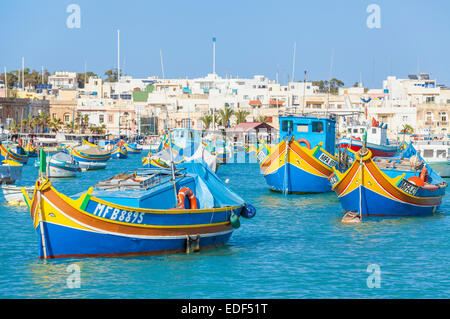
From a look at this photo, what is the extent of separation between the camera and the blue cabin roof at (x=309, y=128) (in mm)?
→ 41688

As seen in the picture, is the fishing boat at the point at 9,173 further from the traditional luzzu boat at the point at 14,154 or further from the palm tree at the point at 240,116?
the palm tree at the point at 240,116

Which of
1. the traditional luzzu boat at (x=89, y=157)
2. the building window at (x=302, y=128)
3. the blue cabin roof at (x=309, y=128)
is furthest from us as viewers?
the traditional luzzu boat at (x=89, y=157)

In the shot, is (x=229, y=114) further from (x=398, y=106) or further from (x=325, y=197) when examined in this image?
(x=325, y=197)

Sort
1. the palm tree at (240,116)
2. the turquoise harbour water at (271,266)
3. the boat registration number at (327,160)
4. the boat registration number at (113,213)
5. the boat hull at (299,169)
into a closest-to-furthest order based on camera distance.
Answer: the turquoise harbour water at (271,266)
the boat registration number at (113,213)
the boat hull at (299,169)
the boat registration number at (327,160)
the palm tree at (240,116)

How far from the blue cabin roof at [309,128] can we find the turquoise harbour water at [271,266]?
13.0m

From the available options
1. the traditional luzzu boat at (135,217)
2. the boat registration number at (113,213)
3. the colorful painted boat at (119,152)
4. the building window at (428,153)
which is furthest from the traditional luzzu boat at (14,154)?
the boat registration number at (113,213)

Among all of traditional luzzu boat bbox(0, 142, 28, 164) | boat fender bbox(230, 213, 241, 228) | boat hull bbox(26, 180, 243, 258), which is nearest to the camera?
boat hull bbox(26, 180, 243, 258)

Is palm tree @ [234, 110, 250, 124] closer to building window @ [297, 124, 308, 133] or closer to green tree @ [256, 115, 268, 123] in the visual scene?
green tree @ [256, 115, 268, 123]

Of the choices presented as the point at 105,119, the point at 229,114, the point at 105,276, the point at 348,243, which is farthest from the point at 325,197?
the point at 105,119

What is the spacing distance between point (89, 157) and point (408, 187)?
41230 mm

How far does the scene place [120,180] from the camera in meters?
22.4

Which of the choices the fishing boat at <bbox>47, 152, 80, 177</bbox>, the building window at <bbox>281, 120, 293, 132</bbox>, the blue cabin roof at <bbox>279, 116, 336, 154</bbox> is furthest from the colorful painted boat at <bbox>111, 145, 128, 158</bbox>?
the blue cabin roof at <bbox>279, 116, 336, 154</bbox>

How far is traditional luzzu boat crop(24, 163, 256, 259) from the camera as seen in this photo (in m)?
18.9

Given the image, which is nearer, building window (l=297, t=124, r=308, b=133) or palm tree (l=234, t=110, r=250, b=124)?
building window (l=297, t=124, r=308, b=133)
